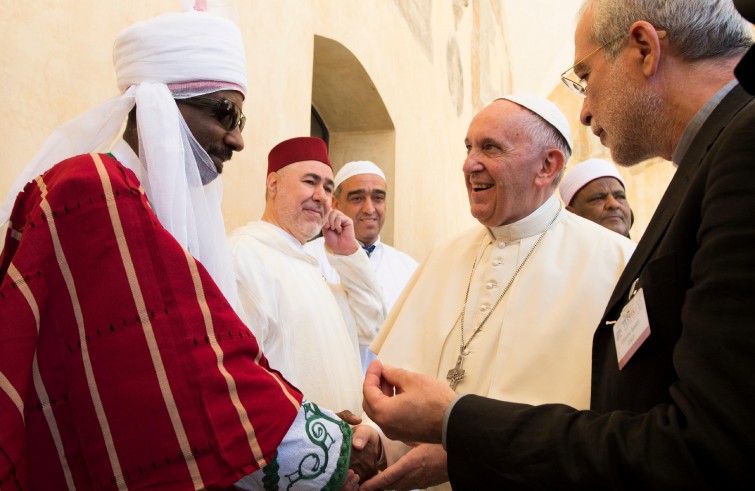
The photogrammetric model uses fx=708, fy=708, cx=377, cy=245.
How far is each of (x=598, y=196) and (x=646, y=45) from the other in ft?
12.6

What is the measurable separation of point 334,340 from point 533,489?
2341 millimetres

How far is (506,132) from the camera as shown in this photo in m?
2.76

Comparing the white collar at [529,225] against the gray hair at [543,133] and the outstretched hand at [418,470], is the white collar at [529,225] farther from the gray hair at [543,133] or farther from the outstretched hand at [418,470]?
the outstretched hand at [418,470]

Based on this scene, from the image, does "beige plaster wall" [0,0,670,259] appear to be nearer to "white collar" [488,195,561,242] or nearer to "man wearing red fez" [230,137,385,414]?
"man wearing red fez" [230,137,385,414]

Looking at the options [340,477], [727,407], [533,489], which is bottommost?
[340,477]

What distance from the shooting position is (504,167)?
2.71 meters

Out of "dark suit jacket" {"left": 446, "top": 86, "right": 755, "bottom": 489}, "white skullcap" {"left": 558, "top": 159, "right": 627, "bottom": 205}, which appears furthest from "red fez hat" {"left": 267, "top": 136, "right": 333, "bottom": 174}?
"dark suit jacket" {"left": 446, "top": 86, "right": 755, "bottom": 489}

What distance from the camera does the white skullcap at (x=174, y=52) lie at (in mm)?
2230

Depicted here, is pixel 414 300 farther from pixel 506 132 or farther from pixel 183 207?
pixel 183 207

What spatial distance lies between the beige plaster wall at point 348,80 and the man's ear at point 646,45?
2079 millimetres

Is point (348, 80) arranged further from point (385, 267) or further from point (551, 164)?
point (551, 164)

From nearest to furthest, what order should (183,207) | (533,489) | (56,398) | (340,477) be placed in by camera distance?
(533,489)
(56,398)
(340,477)
(183,207)

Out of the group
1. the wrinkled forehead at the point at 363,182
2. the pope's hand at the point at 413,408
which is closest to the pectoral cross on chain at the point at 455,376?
the pope's hand at the point at 413,408

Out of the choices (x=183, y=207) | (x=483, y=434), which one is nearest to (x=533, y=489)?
(x=483, y=434)
